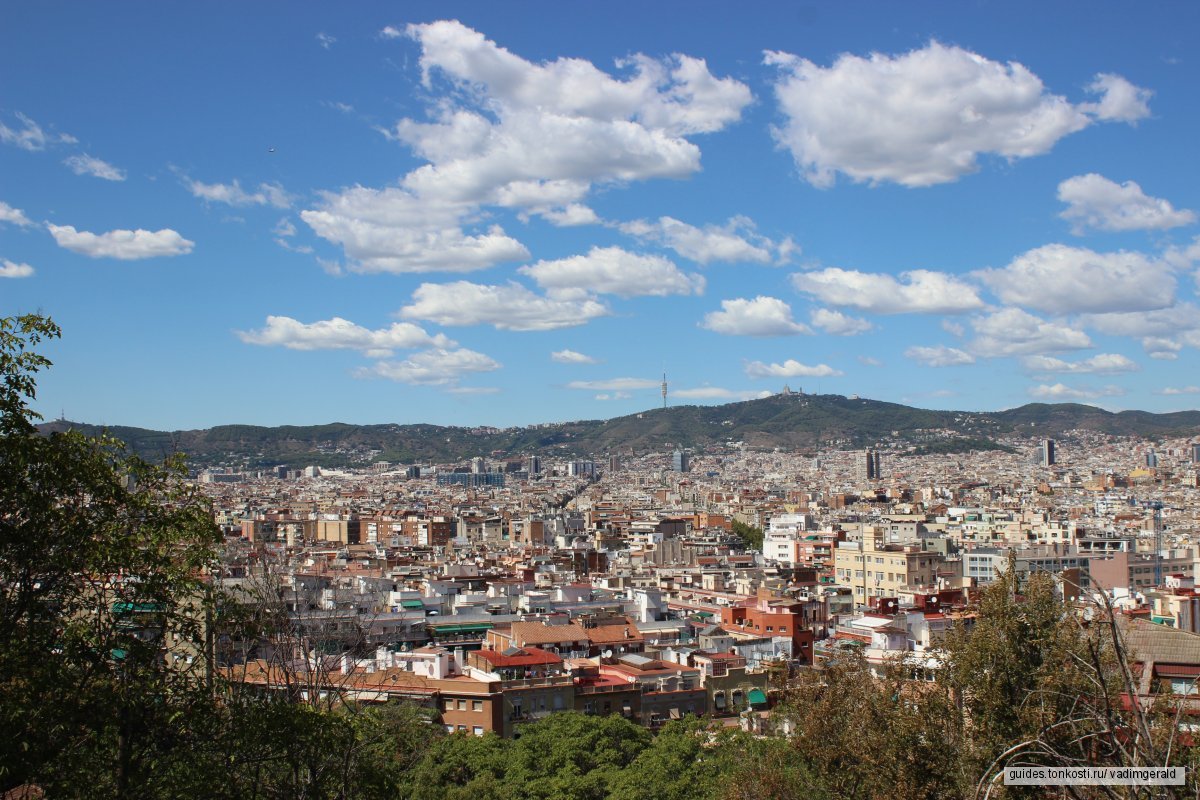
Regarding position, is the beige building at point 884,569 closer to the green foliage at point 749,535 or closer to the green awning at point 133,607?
the green foliage at point 749,535

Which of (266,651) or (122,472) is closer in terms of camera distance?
(122,472)

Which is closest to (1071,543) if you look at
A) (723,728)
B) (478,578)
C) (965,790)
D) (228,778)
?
(478,578)

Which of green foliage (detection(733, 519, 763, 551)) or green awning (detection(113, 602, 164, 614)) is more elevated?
green awning (detection(113, 602, 164, 614))

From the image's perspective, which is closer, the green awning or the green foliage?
the green awning

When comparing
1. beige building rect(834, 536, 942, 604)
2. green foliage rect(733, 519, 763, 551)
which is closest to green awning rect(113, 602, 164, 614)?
beige building rect(834, 536, 942, 604)

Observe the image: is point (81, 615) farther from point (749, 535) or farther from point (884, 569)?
point (749, 535)

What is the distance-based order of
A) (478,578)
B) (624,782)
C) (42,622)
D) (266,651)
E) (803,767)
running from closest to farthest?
(42,622)
(803,767)
(624,782)
(266,651)
(478,578)

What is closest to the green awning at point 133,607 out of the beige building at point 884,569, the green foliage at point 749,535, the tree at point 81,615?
the tree at point 81,615

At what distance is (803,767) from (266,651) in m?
14.2

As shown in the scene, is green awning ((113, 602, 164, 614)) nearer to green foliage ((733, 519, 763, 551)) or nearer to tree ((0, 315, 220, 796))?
tree ((0, 315, 220, 796))

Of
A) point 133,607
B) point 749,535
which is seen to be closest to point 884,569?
point 749,535

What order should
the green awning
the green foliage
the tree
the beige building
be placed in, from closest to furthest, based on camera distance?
the tree
the green awning
the beige building
the green foliage

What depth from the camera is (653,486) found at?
188 m

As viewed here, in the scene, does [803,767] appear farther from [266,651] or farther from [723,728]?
[266,651]
